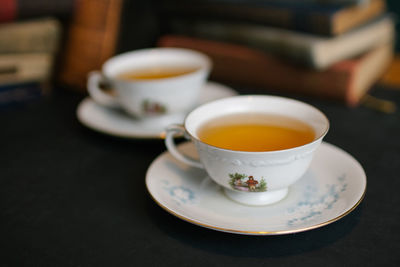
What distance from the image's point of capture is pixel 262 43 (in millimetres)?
1002

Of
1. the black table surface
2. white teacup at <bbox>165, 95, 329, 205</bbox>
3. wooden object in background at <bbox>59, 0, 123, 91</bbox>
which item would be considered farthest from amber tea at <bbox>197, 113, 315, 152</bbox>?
wooden object in background at <bbox>59, 0, 123, 91</bbox>

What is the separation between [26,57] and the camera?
3.16ft

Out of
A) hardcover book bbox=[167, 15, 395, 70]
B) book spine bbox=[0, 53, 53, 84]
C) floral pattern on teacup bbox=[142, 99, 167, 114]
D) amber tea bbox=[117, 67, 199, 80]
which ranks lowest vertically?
book spine bbox=[0, 53, 53, 84]

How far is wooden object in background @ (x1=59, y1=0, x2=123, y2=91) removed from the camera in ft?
3.17

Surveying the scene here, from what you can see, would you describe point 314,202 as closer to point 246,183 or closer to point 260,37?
point 246,183

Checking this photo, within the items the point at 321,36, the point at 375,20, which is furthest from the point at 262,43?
the point at 375,20

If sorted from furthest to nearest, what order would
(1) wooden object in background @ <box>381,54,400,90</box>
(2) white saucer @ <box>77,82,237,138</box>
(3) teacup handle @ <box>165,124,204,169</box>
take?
(1) wooden object in background @ <box>381,54,400,90</box>
(2) white saucer @ <box>77,82,237,138</box>
(3) teacup handle @ <box>165,124,204,169</box>

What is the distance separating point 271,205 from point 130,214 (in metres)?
0.19

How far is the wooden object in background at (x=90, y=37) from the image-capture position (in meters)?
0.97

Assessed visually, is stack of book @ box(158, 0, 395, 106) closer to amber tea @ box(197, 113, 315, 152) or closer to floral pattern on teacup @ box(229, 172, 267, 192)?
amber tea @ box(197, 113, 315, 152)

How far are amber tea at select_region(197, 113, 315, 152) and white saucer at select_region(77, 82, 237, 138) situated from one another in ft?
0.54

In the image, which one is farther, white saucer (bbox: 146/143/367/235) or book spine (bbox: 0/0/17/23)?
book spine (bbox: 0/0/17/23)

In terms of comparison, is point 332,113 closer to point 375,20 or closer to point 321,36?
point 321,36

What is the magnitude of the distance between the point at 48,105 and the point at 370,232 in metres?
0.75
